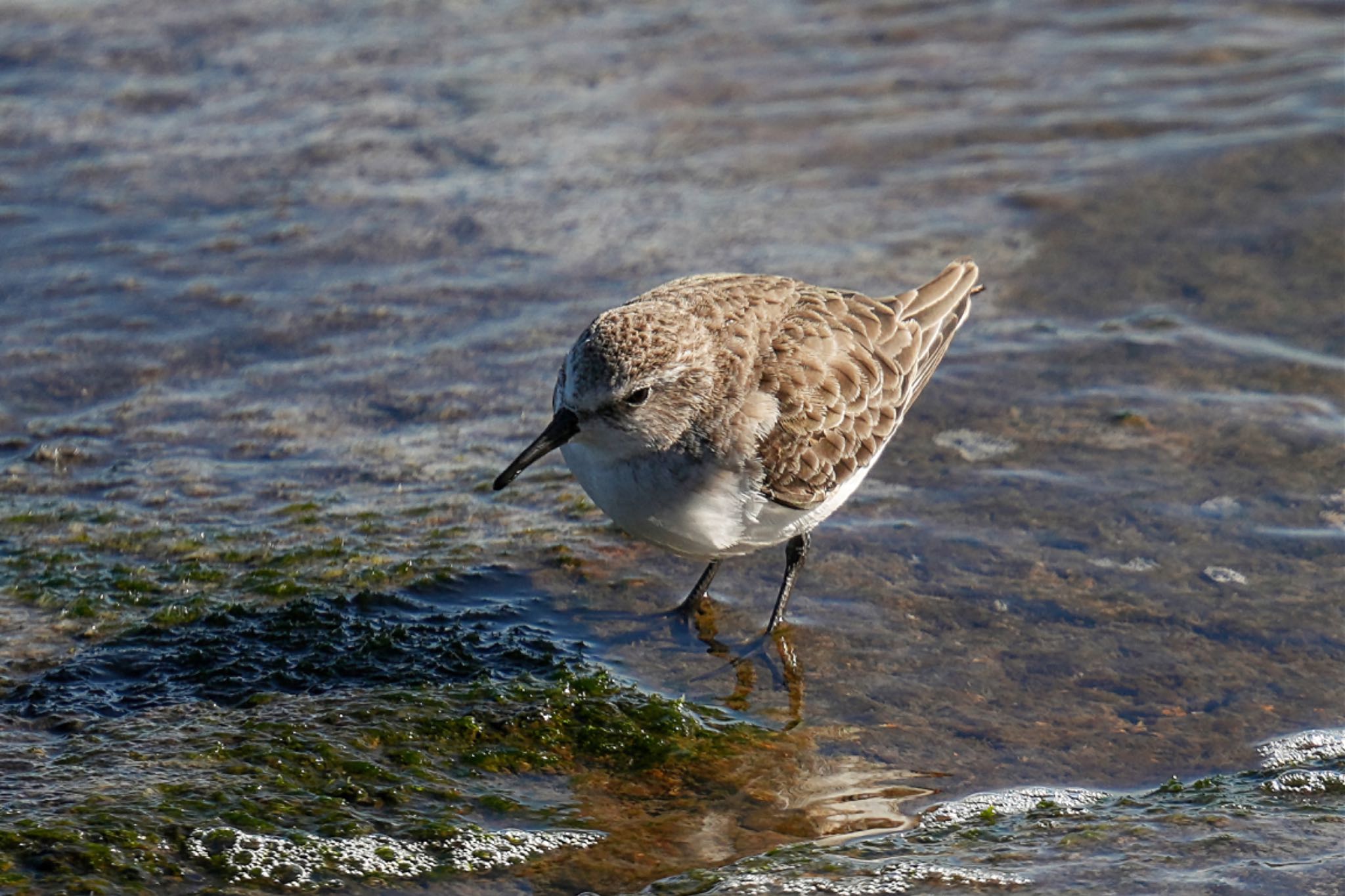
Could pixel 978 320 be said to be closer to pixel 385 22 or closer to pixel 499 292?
pixel 499 292

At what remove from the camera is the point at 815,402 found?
7.29 metres

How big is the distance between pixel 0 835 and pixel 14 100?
29.5ft

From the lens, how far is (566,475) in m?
8.74

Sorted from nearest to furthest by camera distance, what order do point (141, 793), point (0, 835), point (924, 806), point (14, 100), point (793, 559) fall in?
point (0, 835) < point (141, 793) < point (924, 806) < point (793, 559) < point (14, 100)

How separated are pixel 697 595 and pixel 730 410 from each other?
1095 mm

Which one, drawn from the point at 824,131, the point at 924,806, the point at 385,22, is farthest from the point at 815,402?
the point at 385,22

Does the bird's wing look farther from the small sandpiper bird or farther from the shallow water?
the shallow water

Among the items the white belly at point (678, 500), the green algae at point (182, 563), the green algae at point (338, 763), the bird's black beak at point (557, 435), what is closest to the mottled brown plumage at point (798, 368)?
the white belly at point (678, 500)

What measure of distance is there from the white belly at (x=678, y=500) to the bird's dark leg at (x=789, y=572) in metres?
0.56

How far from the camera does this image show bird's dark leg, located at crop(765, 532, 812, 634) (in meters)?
7.37

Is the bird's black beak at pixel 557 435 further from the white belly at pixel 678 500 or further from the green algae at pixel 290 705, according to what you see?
the green algae at pixel 290 705

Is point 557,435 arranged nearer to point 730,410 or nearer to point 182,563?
point 730,410

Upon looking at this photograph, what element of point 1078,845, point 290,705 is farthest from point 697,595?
point 1078,845

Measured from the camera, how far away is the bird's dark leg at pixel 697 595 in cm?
742
